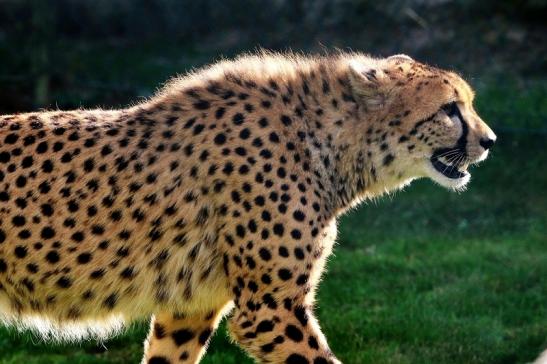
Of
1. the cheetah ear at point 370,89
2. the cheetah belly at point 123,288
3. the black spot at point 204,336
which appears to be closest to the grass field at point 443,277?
the black spot at point 204,336

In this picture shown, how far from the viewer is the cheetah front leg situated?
461 cm

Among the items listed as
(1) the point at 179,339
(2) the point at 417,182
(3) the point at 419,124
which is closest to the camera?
(3) the point at 419,124

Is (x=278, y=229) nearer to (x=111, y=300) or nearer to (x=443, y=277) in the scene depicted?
(x=111, y=300)

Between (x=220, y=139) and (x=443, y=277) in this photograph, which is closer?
(x=220, y=139)

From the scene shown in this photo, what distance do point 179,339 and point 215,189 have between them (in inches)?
A: 30.6

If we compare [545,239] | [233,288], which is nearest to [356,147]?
[233,288]

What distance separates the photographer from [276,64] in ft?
15.0

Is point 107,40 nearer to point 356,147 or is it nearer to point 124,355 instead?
point 124,355

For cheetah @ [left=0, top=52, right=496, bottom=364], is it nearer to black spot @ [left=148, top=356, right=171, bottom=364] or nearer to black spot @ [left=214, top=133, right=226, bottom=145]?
black spot @ [left=214, top=133, right=226, bottom=145]

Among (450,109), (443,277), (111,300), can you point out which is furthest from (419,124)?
(443,277)

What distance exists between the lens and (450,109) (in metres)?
4.49

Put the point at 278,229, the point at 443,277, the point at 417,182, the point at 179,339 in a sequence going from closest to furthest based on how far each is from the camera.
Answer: the point at 278,229
the point at 179,339
the point at 443,277
the point at 417,182

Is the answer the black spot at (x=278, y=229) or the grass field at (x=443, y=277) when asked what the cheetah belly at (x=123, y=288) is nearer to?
the black spot at (x=278, y=229)

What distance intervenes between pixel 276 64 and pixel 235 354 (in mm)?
1562
